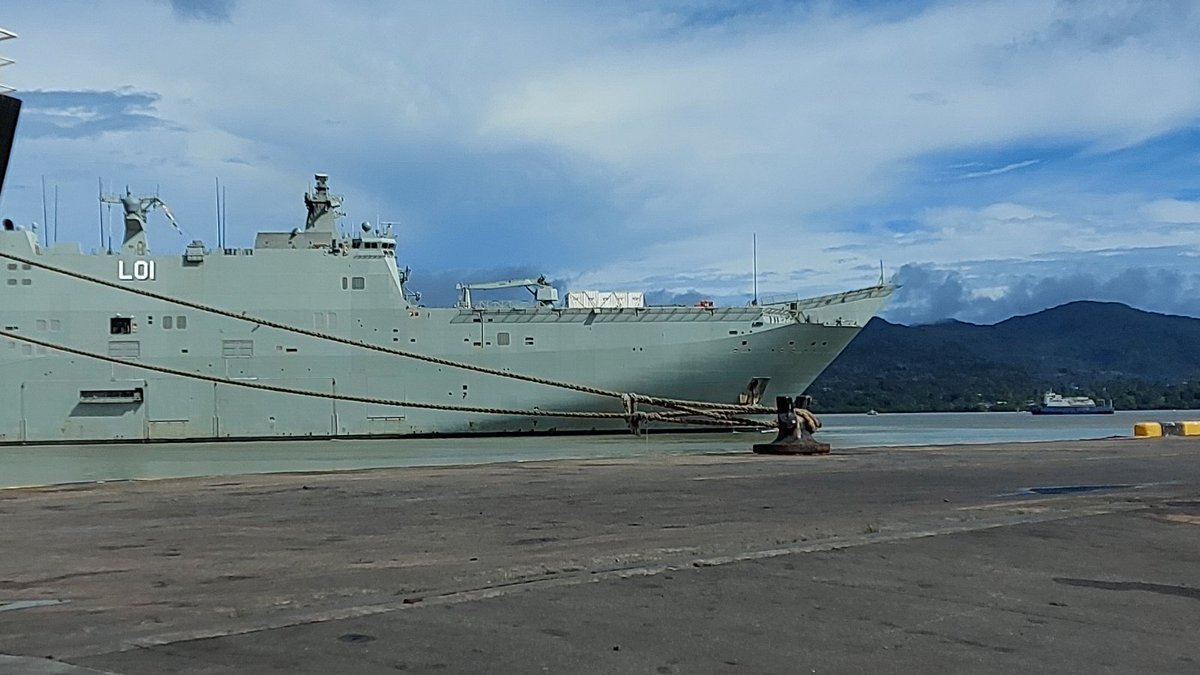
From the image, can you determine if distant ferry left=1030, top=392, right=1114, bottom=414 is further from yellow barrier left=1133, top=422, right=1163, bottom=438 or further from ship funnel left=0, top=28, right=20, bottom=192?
ship funnel left=0, top=28, right=20, bottom=192

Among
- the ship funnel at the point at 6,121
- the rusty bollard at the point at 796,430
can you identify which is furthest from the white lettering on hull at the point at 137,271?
the ship funnel at the point at 6,121

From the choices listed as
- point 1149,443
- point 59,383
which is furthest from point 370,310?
point 1149,443

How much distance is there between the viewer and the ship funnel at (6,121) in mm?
5805

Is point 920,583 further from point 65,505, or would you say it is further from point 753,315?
point 753,315

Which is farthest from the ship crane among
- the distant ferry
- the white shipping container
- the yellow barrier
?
the distant ferry

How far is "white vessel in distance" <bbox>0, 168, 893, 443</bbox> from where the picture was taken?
36375 millimetres

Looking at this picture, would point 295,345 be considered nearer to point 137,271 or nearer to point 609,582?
point 137,271

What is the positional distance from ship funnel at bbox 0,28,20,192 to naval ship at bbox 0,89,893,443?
29963 millimetres

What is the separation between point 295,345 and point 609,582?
3322 centimetres

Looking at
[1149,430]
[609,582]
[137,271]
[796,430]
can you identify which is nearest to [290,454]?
[137,271]

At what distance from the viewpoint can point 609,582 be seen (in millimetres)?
4676

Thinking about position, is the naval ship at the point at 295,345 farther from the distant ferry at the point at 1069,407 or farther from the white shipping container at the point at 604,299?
the distant ferry at the point at 1069,407

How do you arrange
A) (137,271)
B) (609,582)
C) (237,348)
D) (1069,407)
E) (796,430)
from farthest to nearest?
1. (1069,407)
2. (137,271)
3. (237,348)
4. (796,430)
5. (609,582)

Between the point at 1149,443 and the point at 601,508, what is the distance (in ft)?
48.9
